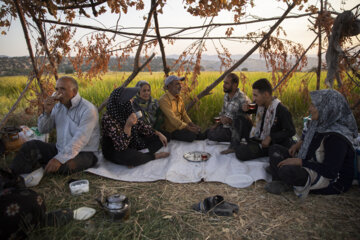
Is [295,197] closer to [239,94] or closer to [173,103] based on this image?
[239,94]

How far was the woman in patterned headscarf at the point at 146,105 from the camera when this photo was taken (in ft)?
14.3

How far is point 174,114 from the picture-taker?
181 inches

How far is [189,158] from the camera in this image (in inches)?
150

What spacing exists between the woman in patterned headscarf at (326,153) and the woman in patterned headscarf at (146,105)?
97.1 inches

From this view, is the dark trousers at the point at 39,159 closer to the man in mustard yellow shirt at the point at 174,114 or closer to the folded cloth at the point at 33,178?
the folded cloth at the point at 33,178

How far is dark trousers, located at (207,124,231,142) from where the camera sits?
14.9 ft

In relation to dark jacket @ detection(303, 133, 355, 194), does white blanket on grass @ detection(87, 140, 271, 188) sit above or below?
below

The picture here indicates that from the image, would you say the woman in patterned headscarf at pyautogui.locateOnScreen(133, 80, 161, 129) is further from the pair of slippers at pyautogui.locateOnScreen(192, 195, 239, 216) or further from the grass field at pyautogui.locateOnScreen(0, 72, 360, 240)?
the pair of slippers at pyautogui.locateOnScreen(192, 195, 239, 216)

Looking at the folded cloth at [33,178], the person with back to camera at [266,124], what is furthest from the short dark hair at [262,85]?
the folded cloth at [33,178]

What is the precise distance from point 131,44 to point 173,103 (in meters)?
1.39

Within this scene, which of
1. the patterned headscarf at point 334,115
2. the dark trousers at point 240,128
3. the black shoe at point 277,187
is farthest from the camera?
the dark trousers at point 240,128

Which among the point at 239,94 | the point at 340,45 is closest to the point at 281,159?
the point at 239,94

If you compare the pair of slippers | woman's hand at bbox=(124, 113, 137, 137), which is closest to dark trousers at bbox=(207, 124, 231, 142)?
woman's hand at bbox=(124, 113, 137, 137)

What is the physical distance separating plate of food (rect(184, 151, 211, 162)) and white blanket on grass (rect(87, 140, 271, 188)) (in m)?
0.06
